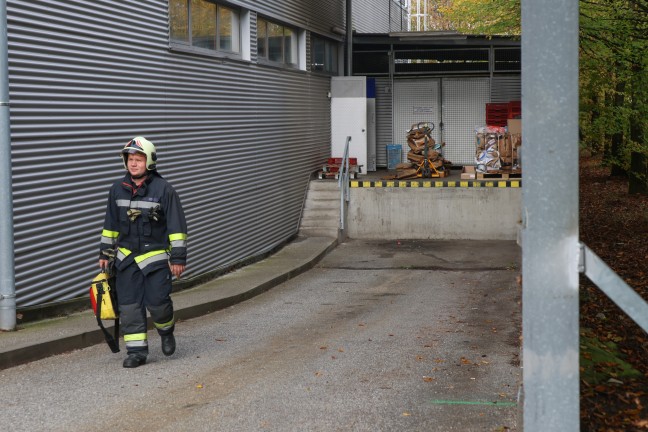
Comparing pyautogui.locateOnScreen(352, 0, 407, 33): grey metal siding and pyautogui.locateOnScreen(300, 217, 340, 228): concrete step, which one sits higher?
pyautogui.locateOnScreen(352, 0, 407, 33): grey metal siding

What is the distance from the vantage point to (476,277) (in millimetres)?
16859

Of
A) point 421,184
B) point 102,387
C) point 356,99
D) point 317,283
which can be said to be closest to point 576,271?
point 102,387

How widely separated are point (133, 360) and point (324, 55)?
18.1 metres

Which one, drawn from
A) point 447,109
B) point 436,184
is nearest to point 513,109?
point 447,109

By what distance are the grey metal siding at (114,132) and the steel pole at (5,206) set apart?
577 mm

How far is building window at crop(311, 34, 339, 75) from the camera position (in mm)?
24359

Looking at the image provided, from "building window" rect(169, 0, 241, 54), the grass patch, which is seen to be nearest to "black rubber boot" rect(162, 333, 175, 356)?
the grass patch

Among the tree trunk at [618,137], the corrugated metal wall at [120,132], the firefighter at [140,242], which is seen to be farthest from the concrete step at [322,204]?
the firefighter at [140,242]

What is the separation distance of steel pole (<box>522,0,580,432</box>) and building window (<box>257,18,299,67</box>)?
15.9m

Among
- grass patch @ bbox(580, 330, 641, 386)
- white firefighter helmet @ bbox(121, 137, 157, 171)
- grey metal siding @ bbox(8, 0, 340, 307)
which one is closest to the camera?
grass patch @ bbox(580, 330, 641, 386)

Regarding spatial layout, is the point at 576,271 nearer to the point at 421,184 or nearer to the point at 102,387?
the point at 102,387

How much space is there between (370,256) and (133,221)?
11.7 m

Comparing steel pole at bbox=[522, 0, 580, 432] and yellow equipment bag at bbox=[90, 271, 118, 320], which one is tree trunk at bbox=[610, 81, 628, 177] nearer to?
yellow equipment bag at bbox=[90, 271, 118, 320]

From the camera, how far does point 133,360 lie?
28.0ft
